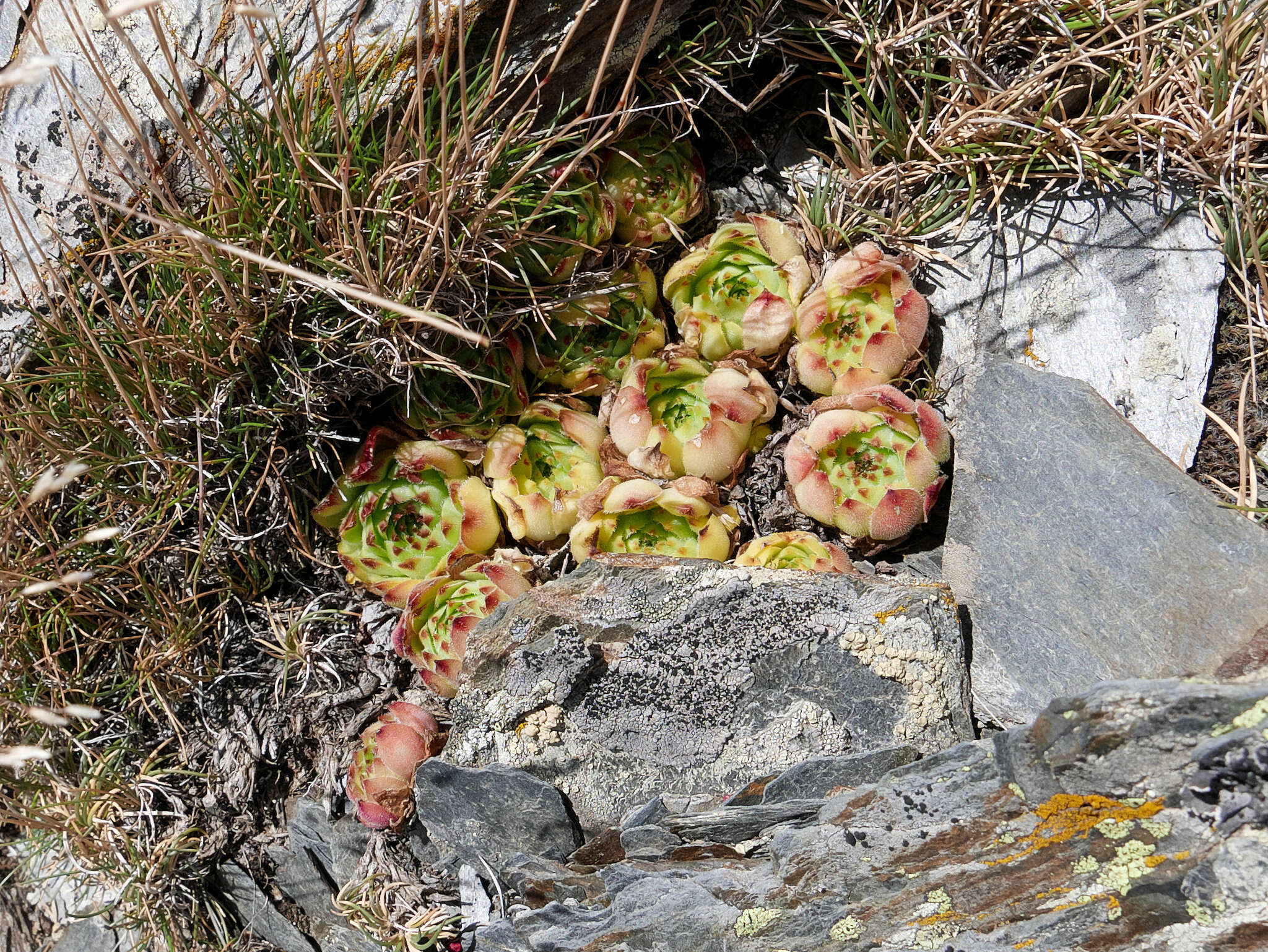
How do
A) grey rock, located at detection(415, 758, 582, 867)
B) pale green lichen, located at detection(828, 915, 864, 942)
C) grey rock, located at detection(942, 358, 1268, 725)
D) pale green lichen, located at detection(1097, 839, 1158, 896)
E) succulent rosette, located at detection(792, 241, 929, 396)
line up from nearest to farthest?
pale green lichen, located at detection(1097, 839, 1158, 896) < pale green lichen, located at detection(828, 915, 864, 942) < grey rock, located at detection(942, 358, 1268, 725) < grey rock, located at detection(415, 758, 582, 867) < succulent rosette, located at detection(792, 241, 929, 396)

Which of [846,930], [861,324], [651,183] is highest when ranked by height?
[651,183]

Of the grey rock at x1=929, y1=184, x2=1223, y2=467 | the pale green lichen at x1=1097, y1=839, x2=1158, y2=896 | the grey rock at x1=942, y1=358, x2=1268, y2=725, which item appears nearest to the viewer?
the pale green lichen at x1=1097, y1=839, x2=1158, y2=896

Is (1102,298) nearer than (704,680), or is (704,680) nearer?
(704,680)

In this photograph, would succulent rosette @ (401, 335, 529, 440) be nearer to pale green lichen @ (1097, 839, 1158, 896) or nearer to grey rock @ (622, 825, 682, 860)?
grey rock @ (622, 825, 682, 860)

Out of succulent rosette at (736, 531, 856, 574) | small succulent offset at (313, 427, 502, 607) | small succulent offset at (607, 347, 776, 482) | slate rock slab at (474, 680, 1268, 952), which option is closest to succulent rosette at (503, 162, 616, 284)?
small succulent offset at (607, 347, 776, 482)

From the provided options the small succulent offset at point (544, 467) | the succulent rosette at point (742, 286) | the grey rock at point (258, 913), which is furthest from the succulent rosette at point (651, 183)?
the grey rock at point (258, 913)

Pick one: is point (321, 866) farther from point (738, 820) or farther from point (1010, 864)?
point (1010, 864)

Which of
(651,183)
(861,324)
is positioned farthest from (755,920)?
(651,183)
